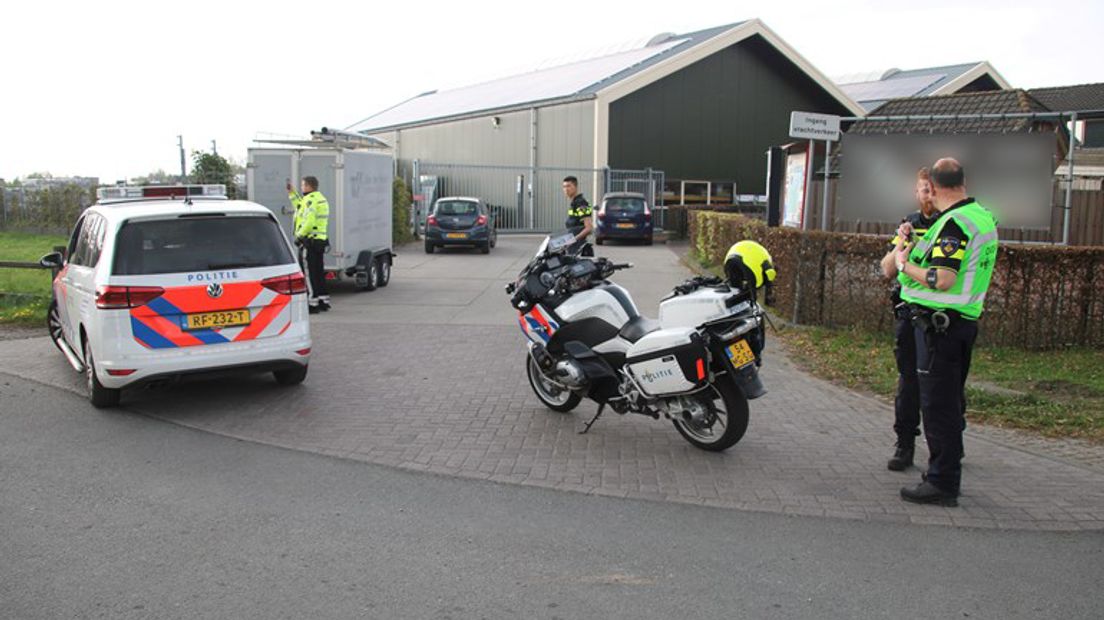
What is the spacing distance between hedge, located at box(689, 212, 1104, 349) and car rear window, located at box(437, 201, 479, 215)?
12.5 meters

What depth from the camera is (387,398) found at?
747 centimetres

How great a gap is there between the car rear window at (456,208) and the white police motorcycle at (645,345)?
1669 cm

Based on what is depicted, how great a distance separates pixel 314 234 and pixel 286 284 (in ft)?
17.8

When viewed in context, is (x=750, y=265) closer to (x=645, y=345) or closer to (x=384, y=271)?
(x=645, y=345)

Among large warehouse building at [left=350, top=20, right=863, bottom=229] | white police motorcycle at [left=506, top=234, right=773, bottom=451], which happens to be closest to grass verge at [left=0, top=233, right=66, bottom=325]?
white police motorcycle at [left=506, top=234, right=773, bottom=451]

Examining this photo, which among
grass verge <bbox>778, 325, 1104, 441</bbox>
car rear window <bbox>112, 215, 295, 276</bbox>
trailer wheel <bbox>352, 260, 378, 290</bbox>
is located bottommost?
grass verge <bbox>778, 325, 1104, 441</bbox>

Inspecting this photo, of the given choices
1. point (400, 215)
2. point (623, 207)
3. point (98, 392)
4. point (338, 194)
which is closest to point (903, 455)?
point (98, 392)

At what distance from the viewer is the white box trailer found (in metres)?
14.3

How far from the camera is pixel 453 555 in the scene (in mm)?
4309

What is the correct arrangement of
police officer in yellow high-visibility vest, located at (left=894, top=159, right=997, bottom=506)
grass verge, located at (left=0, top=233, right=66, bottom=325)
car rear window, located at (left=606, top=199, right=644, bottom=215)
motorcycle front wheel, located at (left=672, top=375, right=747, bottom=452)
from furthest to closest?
car rear window, located at (left=606, top=199, right=644, bottom=215), grass verge, located at (left=0, top=233, right=66, bottom=325), motorcycle front wheel, located at (left=672, top=375, right=747, bottom=452), police officer in yellow high-visibility vest, located at (left=894, top=159, right=997, bottom=506)

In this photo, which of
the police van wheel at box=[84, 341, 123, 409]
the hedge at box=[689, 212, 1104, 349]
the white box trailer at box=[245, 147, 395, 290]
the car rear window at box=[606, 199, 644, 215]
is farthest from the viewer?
the car rear window at box=[606, 199, 644, 215]

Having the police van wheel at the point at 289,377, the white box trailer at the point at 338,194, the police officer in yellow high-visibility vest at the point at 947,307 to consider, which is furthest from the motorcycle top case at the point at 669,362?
the white box trailer at the point at 338,194

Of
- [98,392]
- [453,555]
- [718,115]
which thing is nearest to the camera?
[453,555]

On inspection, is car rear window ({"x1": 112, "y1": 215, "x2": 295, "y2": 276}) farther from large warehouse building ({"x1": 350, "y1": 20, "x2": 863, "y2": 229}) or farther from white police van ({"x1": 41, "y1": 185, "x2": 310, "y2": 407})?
large warehouse building ({"x1": 350, "y1": 20, "x2": 863, "y2": 229})
